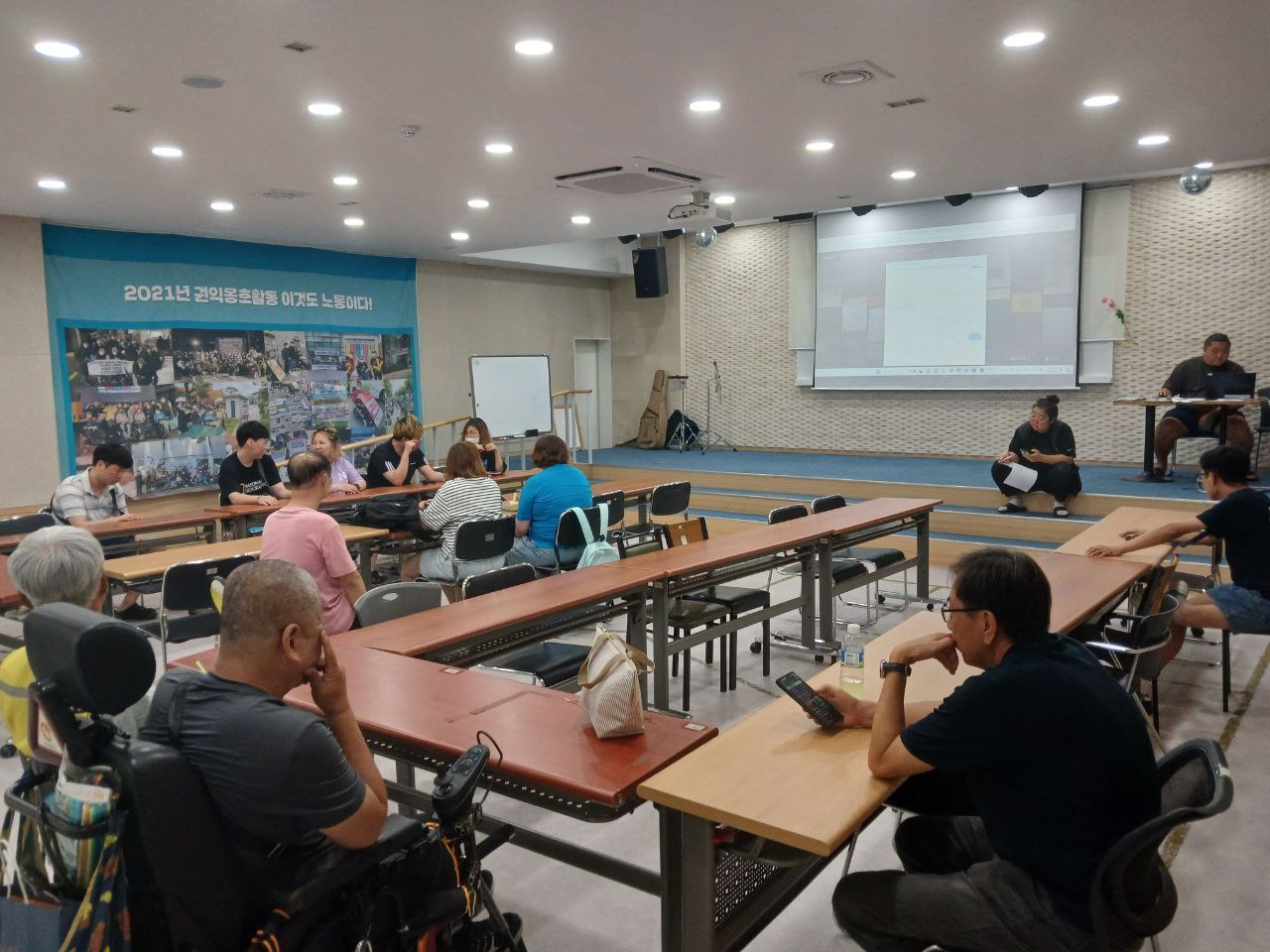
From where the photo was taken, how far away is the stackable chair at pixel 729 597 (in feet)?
14.5

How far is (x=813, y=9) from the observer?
→ 3449 mm

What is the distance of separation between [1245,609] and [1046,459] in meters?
3.73

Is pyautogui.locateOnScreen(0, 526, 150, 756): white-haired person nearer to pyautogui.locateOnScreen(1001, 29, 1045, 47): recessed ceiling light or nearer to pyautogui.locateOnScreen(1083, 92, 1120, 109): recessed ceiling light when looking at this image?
pyautogui.locateOnScreen(1001, 29, 1045, 47): recessed ceiling light

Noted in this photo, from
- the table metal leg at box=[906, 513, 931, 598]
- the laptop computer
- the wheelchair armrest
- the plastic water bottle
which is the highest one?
the laptop computer

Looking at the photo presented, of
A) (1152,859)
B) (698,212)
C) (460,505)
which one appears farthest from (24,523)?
(1152,859)

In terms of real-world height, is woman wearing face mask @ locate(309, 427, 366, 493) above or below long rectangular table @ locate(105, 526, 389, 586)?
above

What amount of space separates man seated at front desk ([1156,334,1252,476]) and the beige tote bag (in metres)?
7.30

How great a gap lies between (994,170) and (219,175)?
545cm

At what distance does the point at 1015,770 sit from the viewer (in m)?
1.72

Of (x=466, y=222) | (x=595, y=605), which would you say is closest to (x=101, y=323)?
(x=466, y=222)

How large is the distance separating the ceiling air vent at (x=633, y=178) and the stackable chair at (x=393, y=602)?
3.58 meters

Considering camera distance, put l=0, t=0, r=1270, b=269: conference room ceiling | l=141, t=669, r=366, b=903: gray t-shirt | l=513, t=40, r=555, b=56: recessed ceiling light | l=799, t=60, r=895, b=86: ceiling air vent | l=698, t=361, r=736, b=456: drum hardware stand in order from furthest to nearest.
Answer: l=698, t=361, r=736, b=456: drum hardware stand, l=799, t=60, r=895, b=86: ceiling air vent, l=513, t=40, r=555, b=56: recessed ceiling light, l=0, t=0, r=1270, b=269: conference room ceiling, l=141, t=669, r=366, b=903: gray t-shirt

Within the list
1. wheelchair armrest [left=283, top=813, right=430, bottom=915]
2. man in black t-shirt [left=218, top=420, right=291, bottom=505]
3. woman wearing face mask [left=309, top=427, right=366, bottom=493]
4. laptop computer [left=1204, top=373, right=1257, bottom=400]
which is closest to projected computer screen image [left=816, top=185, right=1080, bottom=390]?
laptop computer [left=1204, top=373, right=1257, bottom=400]

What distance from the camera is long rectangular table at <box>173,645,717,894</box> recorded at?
6.31ft
